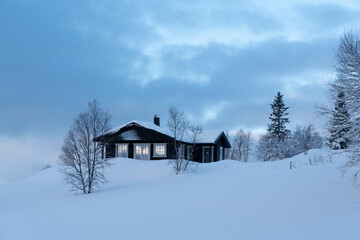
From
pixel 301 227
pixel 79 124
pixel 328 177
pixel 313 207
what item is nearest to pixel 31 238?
pixel 301 227


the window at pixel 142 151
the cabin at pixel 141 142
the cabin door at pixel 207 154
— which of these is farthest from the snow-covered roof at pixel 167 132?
the window at pixel 142 151

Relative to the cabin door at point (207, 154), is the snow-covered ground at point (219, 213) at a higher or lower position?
lower

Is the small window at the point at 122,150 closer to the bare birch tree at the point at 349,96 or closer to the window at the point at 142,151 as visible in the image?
the window at the point at 142,151

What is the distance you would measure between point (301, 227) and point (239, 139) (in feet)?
211

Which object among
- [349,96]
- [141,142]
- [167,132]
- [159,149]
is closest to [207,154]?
[167,132]

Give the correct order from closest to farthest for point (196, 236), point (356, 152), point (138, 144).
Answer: point (196, 236)
point (356, 152)
point (138, 144)

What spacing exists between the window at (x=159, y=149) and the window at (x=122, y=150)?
3492mm

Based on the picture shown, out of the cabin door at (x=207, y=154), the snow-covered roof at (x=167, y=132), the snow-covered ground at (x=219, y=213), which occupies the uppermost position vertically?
the snow-covered roof at (x=167, y=132)

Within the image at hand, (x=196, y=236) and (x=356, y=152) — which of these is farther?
(x=356, y=152)

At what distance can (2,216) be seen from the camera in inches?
675

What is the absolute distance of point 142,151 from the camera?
3566 cm

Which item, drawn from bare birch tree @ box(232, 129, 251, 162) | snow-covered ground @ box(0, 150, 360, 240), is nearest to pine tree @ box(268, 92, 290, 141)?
bare birch tree @ box(232, 129, 251, 162)

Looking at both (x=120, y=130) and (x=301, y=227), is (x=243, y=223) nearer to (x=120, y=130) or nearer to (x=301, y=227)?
(x=301, y=227)

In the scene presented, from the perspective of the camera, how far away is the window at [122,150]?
118ft
